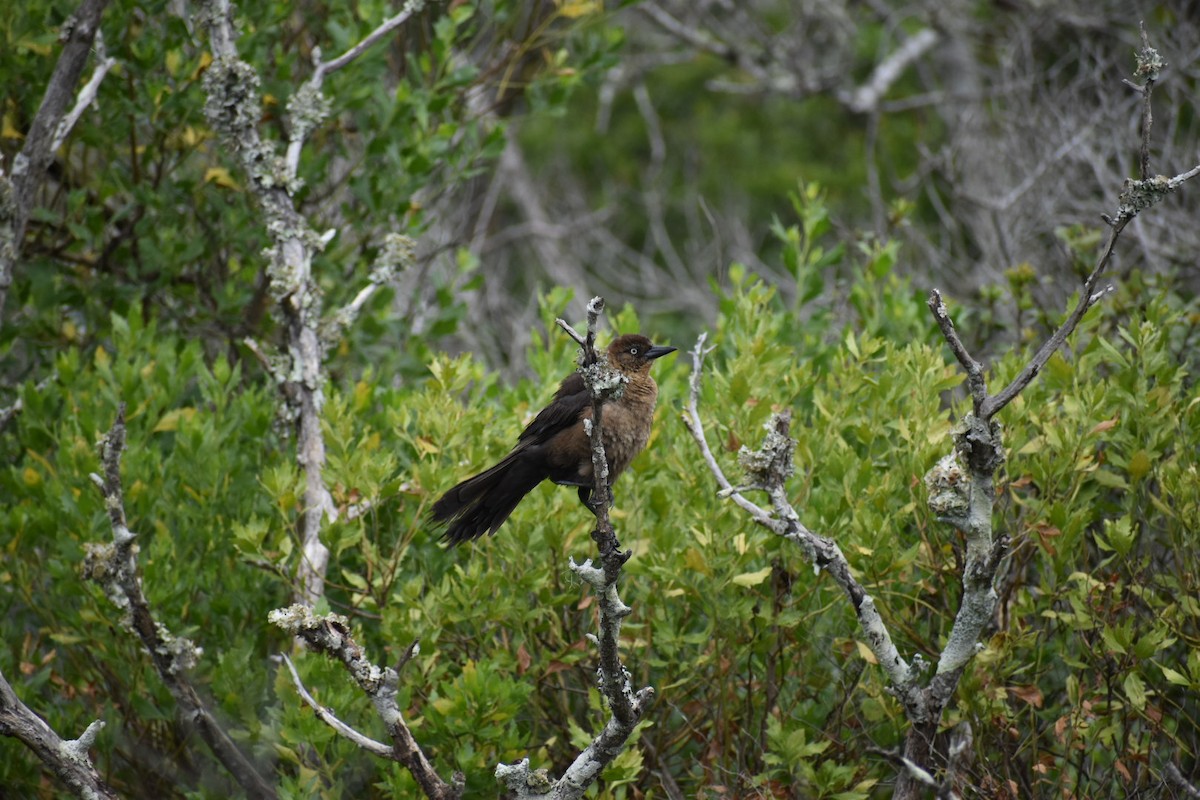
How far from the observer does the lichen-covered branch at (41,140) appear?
4.55 metres

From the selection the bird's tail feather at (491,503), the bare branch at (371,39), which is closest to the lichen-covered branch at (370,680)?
the bird's tail feather at (491,503)

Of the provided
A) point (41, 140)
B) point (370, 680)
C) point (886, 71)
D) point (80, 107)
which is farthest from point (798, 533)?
point (886, 71)

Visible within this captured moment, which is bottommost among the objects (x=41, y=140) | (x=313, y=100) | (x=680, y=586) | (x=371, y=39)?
(x=680, y=586)

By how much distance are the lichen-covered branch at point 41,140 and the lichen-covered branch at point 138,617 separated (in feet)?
3.92

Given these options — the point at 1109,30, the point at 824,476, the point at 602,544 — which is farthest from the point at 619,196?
the point at 602,544

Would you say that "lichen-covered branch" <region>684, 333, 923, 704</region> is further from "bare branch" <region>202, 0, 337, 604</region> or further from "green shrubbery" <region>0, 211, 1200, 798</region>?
"bare branch" <region>202, 0, 337, 604</region>

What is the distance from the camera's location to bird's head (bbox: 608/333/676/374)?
4.51 meters

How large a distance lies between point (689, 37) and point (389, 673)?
8163 millimetres

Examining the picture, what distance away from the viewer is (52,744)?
11.5 feet

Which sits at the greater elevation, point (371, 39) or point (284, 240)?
point (371, 39)

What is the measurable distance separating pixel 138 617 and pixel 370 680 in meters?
0.97

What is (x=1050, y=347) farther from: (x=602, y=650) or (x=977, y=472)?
(x=602, y=650)

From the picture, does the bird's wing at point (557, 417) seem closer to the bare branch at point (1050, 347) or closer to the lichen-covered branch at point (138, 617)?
the lichen-covered branch at point (138, 617)

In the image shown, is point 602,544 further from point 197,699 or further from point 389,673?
point 197,699
